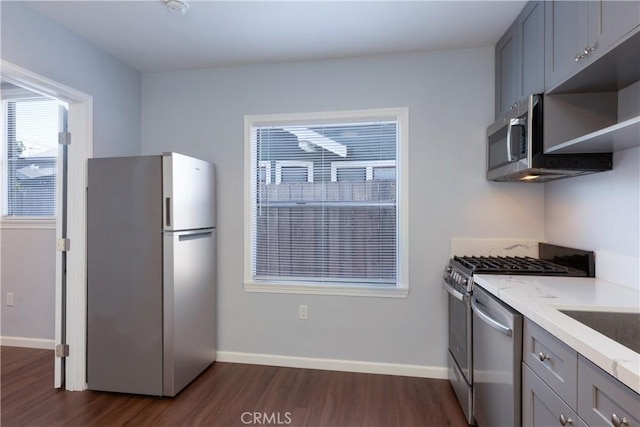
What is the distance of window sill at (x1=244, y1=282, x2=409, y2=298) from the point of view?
2.61 meters

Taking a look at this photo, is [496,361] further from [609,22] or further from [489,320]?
[609,22]

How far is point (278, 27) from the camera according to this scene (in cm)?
224

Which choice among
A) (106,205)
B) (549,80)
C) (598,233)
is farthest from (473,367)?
(106,205)

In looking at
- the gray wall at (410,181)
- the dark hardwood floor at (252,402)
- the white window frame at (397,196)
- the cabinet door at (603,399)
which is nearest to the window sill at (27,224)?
the dark hardwood floor at (252,402)

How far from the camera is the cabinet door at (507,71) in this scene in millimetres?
2100

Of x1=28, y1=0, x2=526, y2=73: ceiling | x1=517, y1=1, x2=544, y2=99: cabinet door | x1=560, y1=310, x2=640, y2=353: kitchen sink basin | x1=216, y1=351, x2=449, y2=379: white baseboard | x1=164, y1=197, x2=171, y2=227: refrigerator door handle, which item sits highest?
x1=28, y1=0, x2=526, y2=73: ceiling

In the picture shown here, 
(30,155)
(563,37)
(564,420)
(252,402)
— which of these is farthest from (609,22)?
(30,155)

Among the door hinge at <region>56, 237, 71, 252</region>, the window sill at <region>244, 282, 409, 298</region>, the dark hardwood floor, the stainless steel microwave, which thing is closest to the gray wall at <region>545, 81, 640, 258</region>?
the stainless steel microwave

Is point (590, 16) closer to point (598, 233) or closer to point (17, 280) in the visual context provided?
point (598, 233)

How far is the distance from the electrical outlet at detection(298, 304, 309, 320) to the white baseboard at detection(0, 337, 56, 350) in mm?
2530

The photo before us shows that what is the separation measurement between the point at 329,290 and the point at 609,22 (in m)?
2.30

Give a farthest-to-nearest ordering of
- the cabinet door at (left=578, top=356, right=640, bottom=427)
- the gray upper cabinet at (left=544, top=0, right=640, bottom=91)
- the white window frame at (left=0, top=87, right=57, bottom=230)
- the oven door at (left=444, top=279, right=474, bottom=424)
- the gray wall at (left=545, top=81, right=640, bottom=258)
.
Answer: the white window frame at (left=0, top=87, right=57, bottom=230), the oven door at (left=444, top=279, right=474, bottom=424), the gray wall at (left=545, top=81, right=640, bottom=258), the gray upper cabinet at (left=544, top=0, right=640, bottom=91), the cabinet door at (left=578, top=356, right=640, bottom=427)

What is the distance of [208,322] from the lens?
270 centimetres

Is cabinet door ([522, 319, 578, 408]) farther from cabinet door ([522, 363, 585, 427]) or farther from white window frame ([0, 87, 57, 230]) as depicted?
white window frame ([0, 87, 57, 230])
